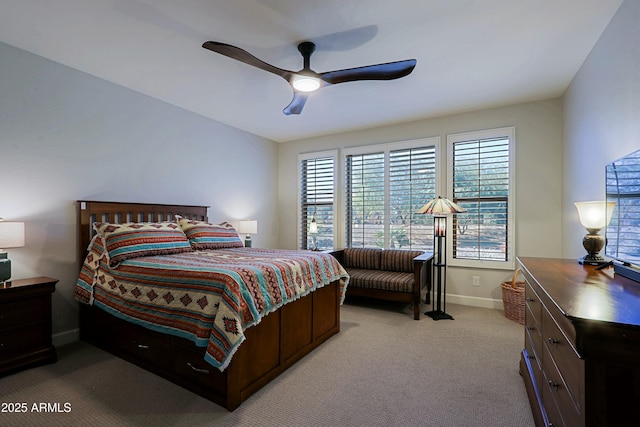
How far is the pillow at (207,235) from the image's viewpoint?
334cm

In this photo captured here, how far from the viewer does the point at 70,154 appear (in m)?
2.92

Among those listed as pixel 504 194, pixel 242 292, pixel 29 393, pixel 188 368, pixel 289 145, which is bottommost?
pixel 29 393

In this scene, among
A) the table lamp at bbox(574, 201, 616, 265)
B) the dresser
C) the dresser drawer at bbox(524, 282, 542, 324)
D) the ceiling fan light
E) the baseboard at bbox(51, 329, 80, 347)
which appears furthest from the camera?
the baseboard at bbox(51, 329, 80, 347)

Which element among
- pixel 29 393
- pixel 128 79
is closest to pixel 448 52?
pixel 128 79

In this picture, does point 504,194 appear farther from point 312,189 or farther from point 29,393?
point 29,393

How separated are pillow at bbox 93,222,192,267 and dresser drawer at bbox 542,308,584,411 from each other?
2.93 m

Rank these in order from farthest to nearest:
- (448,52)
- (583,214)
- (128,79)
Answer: (128,79) → (448,52) → (583,214)

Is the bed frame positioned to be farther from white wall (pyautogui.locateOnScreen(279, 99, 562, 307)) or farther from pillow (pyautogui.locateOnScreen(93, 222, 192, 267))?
white wall (pyautogui.locateOnScreen(279, 99, 562, 307))

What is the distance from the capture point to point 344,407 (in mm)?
1924

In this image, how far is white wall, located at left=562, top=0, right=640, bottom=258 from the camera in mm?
1920

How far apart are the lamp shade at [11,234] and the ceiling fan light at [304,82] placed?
2.45 m

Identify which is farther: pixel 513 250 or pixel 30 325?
pixel 513 250

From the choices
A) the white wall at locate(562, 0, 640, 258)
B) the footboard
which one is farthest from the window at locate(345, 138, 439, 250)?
the footboard

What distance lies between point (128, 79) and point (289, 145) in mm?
2806
